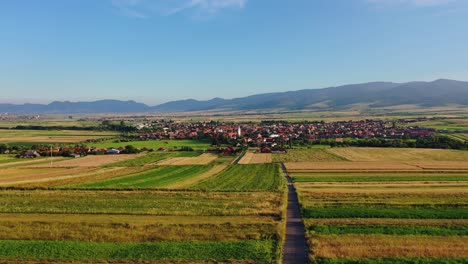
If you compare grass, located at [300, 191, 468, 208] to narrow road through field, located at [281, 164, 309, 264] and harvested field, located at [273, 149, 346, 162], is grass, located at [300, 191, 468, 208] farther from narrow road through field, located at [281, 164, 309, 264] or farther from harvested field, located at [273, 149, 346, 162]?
harvested field, located at [273, 149, 346, 162]

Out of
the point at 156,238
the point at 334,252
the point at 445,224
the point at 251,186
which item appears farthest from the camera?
the point at 251,186

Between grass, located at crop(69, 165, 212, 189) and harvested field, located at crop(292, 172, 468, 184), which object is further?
harvested field, located at crop(292, 172, 468, 184)

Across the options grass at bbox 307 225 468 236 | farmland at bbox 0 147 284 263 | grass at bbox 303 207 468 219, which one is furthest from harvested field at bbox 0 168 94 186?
grass at bbox 307 225 468 236

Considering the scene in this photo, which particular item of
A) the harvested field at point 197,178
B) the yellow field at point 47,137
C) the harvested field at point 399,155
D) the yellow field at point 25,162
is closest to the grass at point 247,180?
the harvested field at point 197,178

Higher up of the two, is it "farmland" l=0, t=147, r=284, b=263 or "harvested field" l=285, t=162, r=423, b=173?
"farmland" l=0, t=147, r=284, b=263

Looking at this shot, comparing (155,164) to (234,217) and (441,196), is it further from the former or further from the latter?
(441,196)

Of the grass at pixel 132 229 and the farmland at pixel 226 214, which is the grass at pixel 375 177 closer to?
the farmland at pixel 226 214

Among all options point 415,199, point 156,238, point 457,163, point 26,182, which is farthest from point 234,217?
point 457,163
